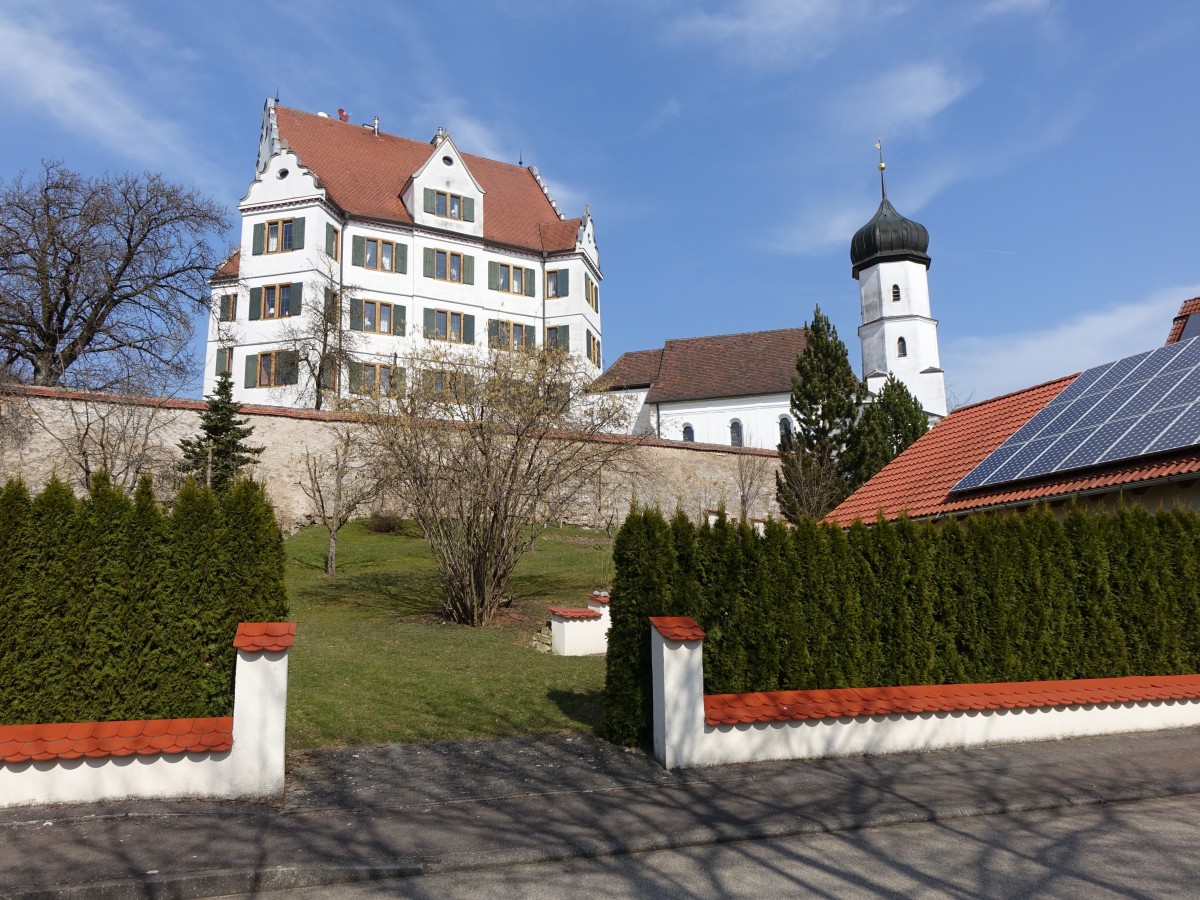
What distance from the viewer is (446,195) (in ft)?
140

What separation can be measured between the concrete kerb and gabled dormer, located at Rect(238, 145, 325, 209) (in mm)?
36575

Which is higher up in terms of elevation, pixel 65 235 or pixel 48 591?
pixel 65 235

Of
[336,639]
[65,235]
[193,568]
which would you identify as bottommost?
[336,639]

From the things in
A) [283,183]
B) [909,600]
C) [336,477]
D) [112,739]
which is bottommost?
[112,739]

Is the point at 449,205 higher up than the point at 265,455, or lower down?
higher up

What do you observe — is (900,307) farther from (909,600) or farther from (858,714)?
(858,714)

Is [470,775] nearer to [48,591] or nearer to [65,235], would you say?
[48,591]

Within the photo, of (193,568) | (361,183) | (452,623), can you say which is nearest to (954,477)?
(452,623)

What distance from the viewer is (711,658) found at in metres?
8.47

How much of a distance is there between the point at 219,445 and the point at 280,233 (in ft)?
52.0

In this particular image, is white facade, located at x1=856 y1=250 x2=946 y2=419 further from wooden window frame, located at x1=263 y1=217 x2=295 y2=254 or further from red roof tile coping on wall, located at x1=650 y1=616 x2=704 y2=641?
red roof tile coping on wall, located at x1=650 y1=616 x2=704 y2=641

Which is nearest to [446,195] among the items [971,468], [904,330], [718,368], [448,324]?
[448,324]

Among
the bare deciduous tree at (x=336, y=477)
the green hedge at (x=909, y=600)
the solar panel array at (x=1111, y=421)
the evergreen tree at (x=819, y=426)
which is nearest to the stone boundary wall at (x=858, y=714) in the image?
the green hedge at (x=909, y=600)

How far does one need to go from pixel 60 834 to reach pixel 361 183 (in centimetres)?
3995
